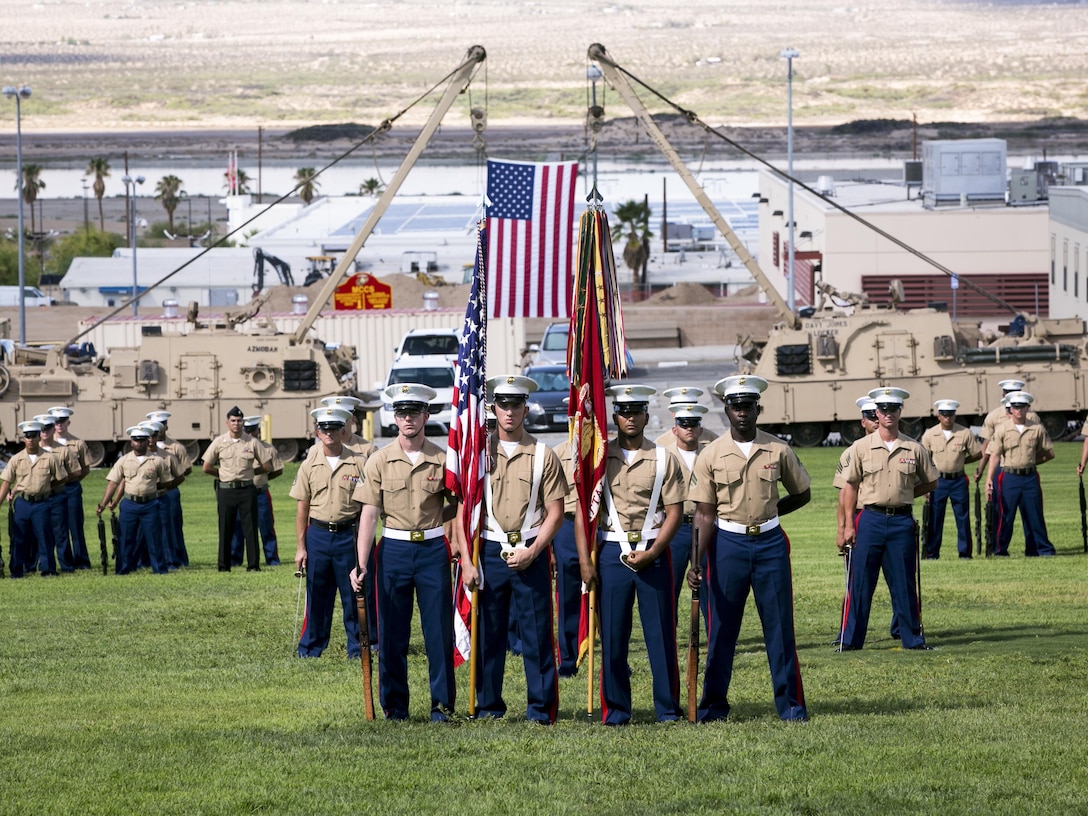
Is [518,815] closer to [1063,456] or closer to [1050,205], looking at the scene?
[1063,456]

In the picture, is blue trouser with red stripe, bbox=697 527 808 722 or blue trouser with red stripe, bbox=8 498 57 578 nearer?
blue trouser with red stripe, bbox=697 527 808 722

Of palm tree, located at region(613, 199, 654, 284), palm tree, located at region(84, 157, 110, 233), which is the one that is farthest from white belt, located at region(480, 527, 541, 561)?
palm tree, located at region(84, 157, 110, 233)

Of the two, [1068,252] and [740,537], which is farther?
[1068,252]

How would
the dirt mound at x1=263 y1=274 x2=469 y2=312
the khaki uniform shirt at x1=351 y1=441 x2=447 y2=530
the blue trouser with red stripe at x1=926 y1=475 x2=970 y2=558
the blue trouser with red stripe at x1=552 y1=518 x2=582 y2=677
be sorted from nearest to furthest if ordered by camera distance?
1. the khaki uniform shirt at x1=351 y1=441 x2=447 y2=530
2. the blue trouser with red stripe at x1=552 y1=518 x2=582 y2=677
3. the blue trouser with red stripe at x1=926 y1=475 x2=970 y2=558
4. the dirt mound at x1=263 y1=274 x2=469 y2=312

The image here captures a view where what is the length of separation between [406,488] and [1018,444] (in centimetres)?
1040

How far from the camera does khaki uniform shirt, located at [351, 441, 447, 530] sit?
10531mm

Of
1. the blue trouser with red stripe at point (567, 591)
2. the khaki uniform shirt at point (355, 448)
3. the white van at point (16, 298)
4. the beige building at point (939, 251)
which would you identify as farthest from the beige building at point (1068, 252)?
the blue trouser with red stripe at point (567, 591)

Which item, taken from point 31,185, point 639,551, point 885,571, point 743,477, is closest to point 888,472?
point 885,571

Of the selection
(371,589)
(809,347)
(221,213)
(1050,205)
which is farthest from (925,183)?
(221,213)

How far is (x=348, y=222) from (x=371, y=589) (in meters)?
71.2

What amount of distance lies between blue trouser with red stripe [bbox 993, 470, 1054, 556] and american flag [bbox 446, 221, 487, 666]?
361 inches

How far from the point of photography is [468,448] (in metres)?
10.8

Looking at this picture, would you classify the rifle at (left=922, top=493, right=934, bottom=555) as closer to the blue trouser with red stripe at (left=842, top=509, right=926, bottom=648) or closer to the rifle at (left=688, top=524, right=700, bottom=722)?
the blue trouser with red stripe at (left=842, top=509, right=926, bottom=648)

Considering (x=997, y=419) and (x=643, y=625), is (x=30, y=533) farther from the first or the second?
(x=643, y=625)
